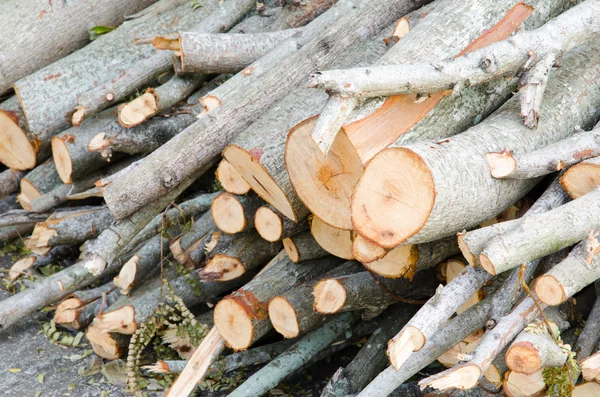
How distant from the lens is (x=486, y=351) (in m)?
2.64

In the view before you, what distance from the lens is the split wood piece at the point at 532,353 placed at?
8.52ft

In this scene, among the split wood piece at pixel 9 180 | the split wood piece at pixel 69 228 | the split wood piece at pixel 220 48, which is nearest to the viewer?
the split wood piece at pixel 220 48

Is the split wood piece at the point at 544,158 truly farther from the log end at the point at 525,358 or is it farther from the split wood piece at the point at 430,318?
the log end at the point at 525,358

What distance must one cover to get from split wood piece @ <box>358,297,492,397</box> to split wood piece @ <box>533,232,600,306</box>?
425 millimetres

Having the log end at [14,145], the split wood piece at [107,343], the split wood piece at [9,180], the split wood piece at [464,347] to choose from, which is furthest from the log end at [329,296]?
the split wood piece at [9,180]

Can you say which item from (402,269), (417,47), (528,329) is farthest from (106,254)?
(528,329)

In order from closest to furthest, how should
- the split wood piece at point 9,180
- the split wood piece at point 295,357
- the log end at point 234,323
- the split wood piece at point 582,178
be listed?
the split wood piece at point 582,178, the log end at point 234,323, the split wood piece at point 295,357, the split wood piece at point 9,180

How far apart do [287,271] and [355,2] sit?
173 cm

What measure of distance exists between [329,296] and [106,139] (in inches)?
67.0

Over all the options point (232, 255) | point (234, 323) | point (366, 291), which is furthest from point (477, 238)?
point (232, 255)

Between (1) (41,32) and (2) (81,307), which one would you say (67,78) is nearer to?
(1) (41,32)

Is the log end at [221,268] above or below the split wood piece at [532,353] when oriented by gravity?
above

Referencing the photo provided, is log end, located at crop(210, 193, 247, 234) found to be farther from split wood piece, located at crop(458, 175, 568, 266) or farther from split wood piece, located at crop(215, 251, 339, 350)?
split wood piece, located at crop(458, 175, 568, 266)

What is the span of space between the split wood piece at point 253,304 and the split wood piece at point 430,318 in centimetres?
Result: 101
